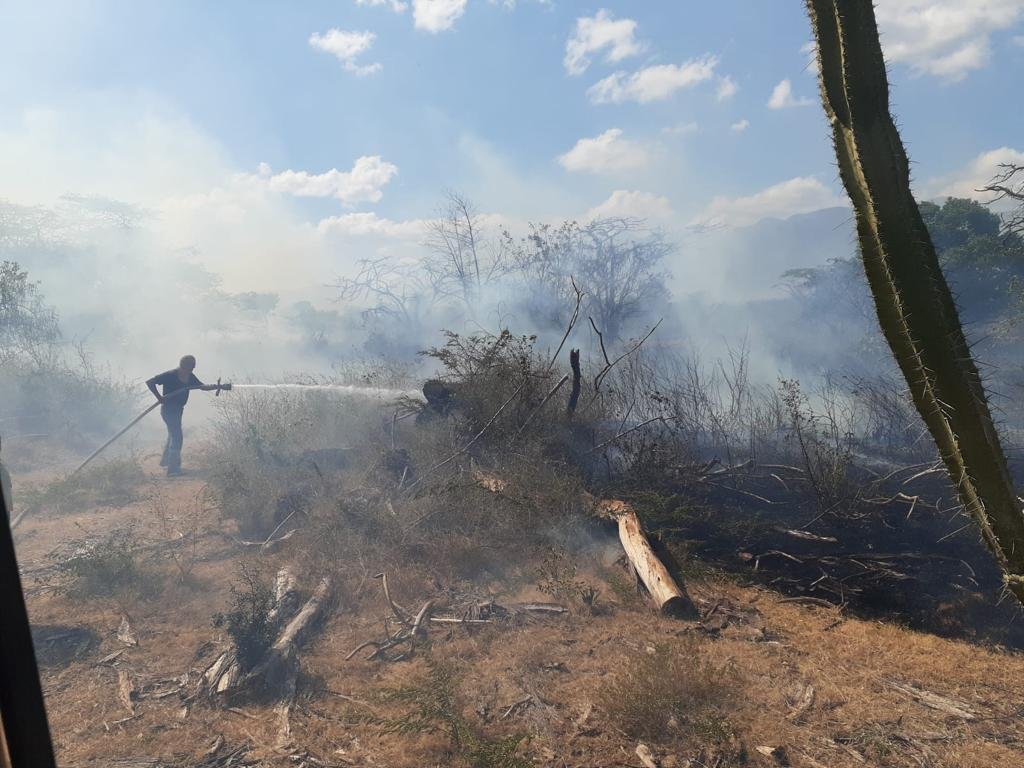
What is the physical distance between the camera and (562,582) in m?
5.50

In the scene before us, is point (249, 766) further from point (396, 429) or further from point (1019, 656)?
point (396, 429)

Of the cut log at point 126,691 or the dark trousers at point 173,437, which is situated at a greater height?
the dark trousers at point 173,437

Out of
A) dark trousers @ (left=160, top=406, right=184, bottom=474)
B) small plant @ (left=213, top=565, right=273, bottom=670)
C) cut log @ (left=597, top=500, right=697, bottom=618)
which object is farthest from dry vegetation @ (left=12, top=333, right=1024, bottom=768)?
dark trousers @ (left=160, top=406, right=184, bottom=474)

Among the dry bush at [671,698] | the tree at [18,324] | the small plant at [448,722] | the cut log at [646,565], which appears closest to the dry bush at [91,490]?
the tree at [18,324]

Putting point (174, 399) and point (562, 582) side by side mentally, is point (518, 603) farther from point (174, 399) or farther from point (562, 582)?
point (174, 399)

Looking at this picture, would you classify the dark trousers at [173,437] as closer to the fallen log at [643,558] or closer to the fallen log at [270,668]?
the fallen log at [643,558]

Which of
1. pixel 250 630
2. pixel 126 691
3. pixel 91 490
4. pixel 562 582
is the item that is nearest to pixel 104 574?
pixel 126 691

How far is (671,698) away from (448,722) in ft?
4.31

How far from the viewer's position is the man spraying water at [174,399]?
33.2 ft

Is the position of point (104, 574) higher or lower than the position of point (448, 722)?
higher

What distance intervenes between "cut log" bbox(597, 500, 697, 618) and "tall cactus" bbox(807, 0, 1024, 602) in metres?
3.13

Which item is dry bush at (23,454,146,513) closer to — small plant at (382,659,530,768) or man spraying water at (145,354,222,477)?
man spraying water at (145,354,222,477)

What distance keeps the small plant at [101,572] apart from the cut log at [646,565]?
4.58 metres

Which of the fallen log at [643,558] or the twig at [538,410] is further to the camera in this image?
the twig at [538,410]
